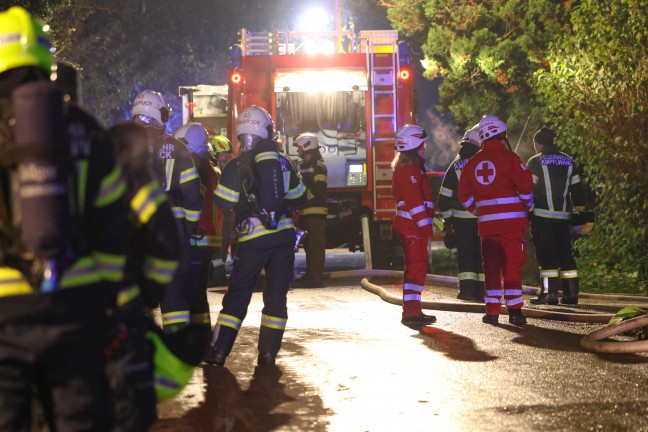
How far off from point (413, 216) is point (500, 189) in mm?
810

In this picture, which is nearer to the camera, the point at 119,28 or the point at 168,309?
the point at 168,309

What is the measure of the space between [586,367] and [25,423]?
4.96 m

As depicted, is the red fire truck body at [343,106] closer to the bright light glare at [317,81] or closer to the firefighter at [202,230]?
the bright light glare at [317,81]

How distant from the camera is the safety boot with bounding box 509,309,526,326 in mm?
9773

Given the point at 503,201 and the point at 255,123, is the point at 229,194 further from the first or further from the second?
the point at 503,201

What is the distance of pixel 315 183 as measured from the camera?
13.9 m

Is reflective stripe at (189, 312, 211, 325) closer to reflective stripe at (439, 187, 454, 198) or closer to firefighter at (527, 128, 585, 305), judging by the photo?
reflective stripe at (439, 187, 454, 198)

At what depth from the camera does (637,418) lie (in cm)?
583

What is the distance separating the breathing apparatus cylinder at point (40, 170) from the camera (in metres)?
3.09

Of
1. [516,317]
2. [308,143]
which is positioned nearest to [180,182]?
[516,317]

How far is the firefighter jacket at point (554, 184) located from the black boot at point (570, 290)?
64cm

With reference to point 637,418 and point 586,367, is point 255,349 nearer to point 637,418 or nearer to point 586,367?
point 586,367

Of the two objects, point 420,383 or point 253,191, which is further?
point 253,191

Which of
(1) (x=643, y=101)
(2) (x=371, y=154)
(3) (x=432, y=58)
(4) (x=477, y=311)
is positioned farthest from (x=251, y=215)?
(3) (x=432, y=58)
